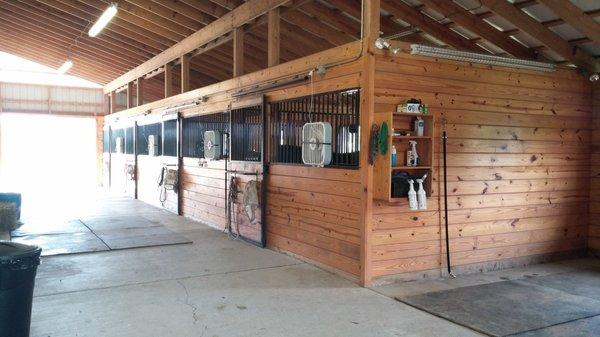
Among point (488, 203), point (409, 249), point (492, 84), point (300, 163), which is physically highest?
point (492, 84)

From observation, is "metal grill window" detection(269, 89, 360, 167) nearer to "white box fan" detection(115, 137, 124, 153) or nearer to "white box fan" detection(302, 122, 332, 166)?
"white box fan" detection(302, 122, 332, 166)

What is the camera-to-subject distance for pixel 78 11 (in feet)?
28.8

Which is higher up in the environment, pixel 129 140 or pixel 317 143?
pixel 129 140

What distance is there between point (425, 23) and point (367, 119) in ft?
7.13

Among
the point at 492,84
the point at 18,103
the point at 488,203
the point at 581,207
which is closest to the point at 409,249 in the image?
the point at 488,203

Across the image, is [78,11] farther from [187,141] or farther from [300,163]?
[300,163]

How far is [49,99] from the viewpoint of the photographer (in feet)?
48.5

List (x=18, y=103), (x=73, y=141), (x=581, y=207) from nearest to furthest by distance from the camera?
(x=581, y=207) < (x=18, y=103) < (x=73, y=141)

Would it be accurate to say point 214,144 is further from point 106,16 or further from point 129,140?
point 129,140

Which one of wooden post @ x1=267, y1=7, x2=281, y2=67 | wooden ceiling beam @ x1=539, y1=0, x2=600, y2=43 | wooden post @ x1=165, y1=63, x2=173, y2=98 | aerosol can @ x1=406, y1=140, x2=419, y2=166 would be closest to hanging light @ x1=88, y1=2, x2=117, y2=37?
wooden post @ x1=165, y1=63, x2=173, y2=98

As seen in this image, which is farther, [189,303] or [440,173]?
[440,173]

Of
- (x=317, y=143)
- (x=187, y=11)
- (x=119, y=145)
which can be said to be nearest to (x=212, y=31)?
(x=187, y=11)

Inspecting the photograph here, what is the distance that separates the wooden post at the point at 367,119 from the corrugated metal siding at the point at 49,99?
13.2 metres

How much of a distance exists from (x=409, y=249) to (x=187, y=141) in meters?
5.19
